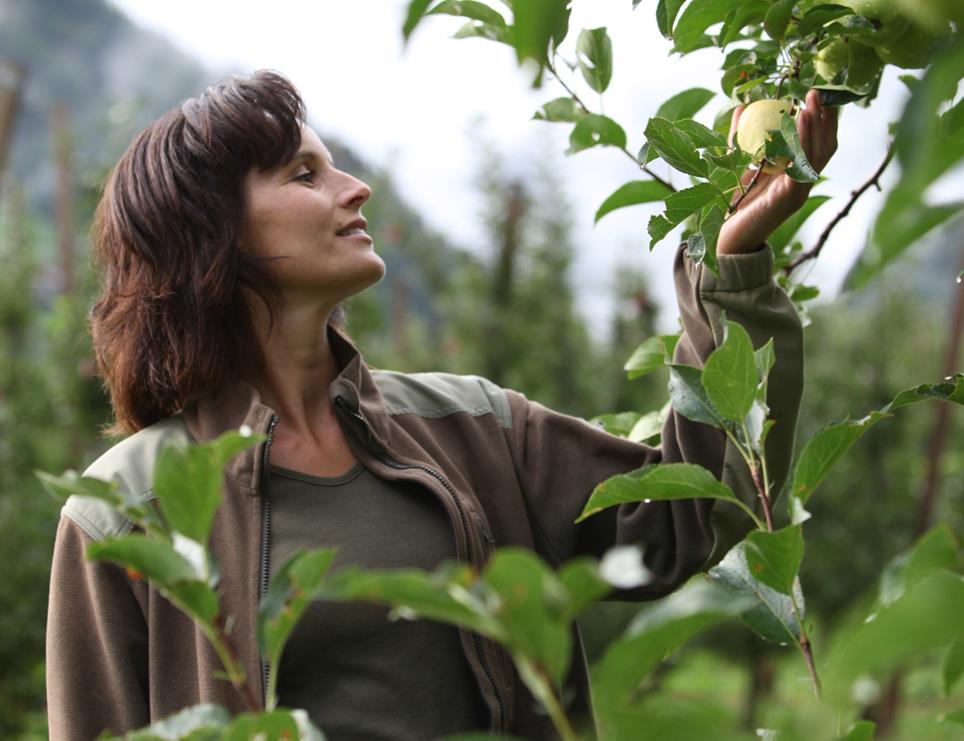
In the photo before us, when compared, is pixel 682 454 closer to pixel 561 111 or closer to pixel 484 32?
pixel 561 111

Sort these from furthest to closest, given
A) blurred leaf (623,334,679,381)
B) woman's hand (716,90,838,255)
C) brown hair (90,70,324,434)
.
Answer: brown hair (90,70,324,434)
blurred leaf (623,334,679,381)
woman's hand (716,90,838,255)

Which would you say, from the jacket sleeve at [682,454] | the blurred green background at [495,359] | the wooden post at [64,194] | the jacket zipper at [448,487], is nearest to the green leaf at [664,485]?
the jacket sleeve at [682,454]

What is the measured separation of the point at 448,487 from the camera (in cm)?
121

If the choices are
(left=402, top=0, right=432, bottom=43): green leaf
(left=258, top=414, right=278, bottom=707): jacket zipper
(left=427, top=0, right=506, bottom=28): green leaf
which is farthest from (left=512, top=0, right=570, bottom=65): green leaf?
(left=258, top=414, right=278, bottom=707): jacket zipper

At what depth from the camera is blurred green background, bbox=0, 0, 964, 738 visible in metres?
5.70

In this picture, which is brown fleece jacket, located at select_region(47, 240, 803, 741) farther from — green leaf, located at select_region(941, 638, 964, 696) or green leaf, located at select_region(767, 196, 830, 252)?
green leaf, located at select_region(941, 638, 964, 696)

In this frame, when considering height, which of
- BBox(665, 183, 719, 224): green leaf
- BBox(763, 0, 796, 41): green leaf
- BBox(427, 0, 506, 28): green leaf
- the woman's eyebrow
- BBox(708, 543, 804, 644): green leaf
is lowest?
BBox(708, 543, 804, 644): green leaf

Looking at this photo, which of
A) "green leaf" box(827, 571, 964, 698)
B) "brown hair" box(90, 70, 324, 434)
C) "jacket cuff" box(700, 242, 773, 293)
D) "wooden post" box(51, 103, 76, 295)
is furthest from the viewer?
"wooden post" box(51, 103, 76, 295)

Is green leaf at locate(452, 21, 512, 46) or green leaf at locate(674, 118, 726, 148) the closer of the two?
green leaf at locate(674, 118, 726, 148)

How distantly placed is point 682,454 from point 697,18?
0.46 metres

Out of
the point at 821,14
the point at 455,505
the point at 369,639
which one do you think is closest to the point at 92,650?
the point at 369,639

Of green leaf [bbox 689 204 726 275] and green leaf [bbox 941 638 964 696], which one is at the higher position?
green leaf [bbox 689 204 726 275]

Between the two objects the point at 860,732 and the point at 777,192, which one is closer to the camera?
the point at 860,732

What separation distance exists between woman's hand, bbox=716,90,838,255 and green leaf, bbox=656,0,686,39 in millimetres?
123
